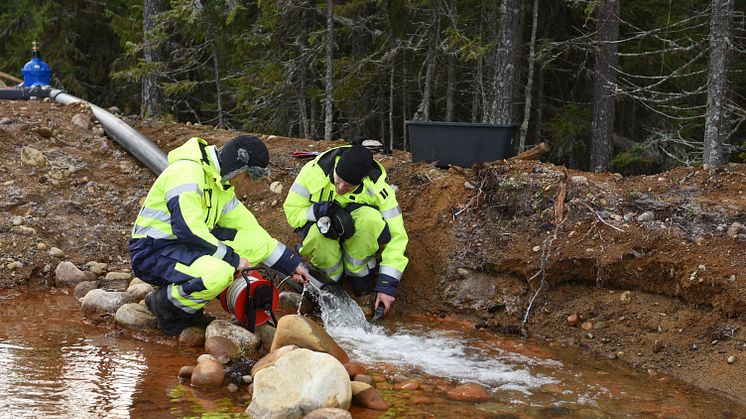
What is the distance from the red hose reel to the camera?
5.61 meters

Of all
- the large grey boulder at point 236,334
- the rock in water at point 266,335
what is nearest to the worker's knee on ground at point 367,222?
the rock in water at point 266,335

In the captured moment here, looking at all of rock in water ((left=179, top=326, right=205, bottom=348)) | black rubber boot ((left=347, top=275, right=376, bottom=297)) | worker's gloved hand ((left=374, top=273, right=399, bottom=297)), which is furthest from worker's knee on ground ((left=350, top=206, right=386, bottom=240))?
rock in water ((left=179, top=326, right=205, bottom=348))

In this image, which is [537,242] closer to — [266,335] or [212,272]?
[266,335]

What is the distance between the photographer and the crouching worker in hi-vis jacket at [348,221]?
642cm

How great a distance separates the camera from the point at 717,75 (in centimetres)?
909

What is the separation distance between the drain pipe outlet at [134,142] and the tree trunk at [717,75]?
588 centimetres

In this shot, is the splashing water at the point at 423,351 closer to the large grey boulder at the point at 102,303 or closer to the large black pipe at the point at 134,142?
the large grey boulder at the point at 102,303

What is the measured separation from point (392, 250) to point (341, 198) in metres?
0.57

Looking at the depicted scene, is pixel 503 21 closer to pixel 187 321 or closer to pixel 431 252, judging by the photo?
pixel 431 252

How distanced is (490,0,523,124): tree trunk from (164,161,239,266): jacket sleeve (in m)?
7.30

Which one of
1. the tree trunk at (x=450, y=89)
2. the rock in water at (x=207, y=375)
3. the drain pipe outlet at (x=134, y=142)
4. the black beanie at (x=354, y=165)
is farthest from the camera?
the tree trunk at (x=450, y=89)

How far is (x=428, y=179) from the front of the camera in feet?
25.4

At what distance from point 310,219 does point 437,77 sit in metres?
7.75

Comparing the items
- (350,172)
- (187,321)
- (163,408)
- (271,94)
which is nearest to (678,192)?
(350,172)
